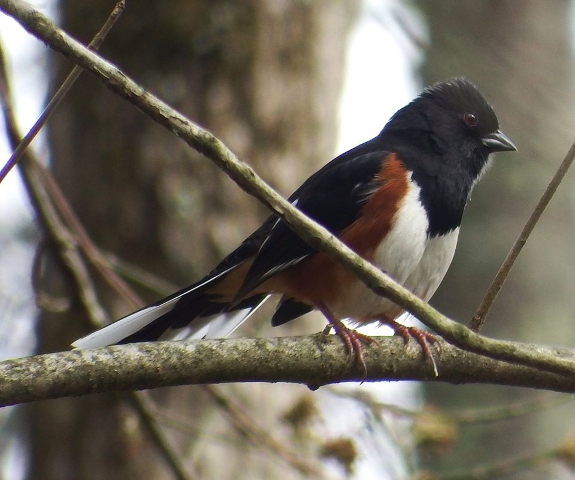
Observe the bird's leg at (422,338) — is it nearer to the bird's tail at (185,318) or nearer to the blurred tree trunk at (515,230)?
the bird's tail at (185,318)

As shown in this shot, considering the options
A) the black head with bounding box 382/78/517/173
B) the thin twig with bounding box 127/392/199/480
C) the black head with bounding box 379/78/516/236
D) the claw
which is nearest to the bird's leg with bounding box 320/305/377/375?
the claw

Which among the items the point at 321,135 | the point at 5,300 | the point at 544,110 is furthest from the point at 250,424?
the point at 544,110

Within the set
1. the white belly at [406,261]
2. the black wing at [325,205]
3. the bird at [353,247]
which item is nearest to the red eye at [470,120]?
the bird at [353,247]

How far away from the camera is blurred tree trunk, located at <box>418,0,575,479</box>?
24.6ft

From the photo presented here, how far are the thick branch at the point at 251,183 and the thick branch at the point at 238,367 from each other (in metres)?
0.39

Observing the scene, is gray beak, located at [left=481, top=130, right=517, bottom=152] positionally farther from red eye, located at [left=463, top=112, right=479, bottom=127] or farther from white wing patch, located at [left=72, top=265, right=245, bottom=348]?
white wing patch, located at [left=72, top=265, right=245, bottom=348]

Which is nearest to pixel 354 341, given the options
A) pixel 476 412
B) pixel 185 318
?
pixel 185 318

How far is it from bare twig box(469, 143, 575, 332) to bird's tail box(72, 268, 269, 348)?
121cm

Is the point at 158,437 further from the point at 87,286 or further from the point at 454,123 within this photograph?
the point at 454,123

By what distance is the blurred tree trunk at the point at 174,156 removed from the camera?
4.41m

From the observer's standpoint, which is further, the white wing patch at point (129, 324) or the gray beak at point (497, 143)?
the gray beak at point (497, 143)

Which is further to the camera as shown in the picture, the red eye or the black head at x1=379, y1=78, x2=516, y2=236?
the red eye

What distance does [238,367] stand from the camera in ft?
8.01

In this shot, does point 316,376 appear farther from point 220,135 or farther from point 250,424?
point 220,135
